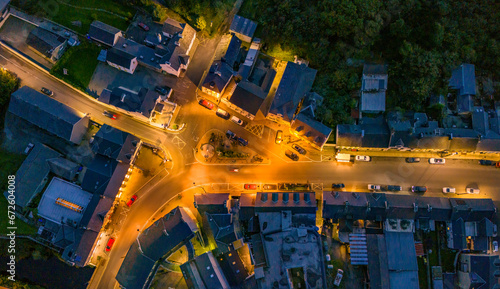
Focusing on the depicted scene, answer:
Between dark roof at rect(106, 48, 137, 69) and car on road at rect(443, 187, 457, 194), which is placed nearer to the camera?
car on road at rect(443, 187, 457, 194)

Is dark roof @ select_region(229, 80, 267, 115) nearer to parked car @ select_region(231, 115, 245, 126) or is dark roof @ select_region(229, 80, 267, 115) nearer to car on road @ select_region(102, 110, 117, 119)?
parked car @ select_region(231, 115, 245, 126)

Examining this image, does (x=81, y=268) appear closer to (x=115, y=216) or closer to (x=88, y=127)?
(x=115, y=216)

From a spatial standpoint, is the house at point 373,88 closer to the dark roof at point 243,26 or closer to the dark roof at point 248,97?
the dark roof at point 248,97

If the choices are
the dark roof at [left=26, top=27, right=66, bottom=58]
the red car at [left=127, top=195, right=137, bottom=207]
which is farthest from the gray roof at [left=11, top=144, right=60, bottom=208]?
the dark roof at [left=26, top=27, right=66, bottom=58]

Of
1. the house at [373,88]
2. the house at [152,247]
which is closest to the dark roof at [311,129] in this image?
the house at [373,88]

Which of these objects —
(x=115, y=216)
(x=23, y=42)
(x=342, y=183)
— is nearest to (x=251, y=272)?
(x=342, y=183)
